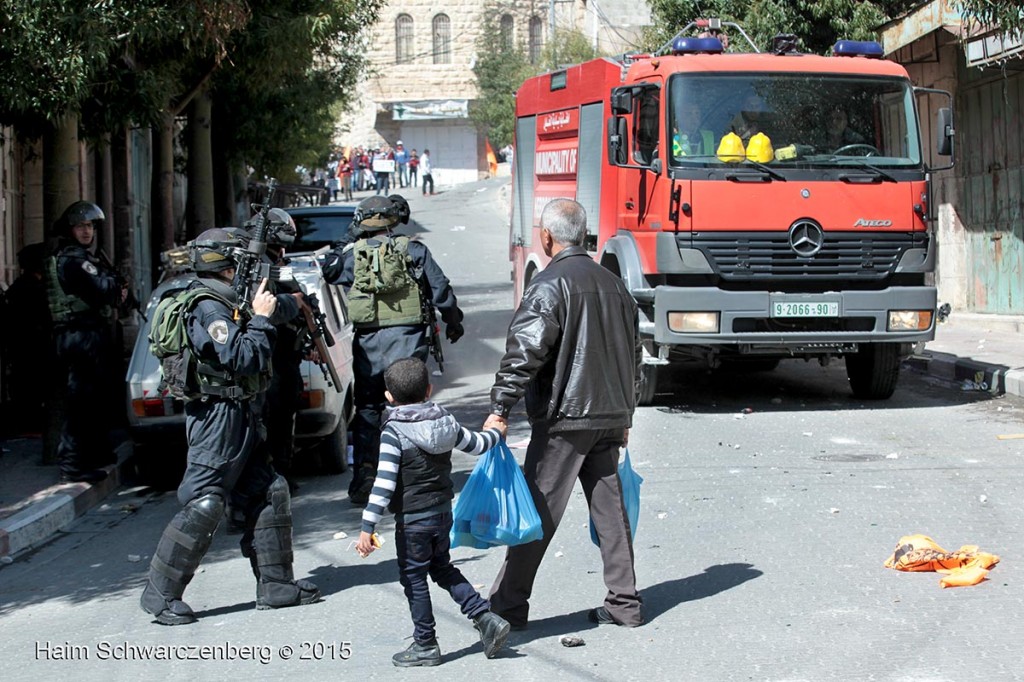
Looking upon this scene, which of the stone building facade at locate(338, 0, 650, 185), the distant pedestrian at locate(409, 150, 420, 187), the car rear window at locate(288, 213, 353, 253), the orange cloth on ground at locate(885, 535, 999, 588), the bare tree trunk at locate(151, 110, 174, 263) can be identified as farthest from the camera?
the stone building facade at locate(338, 0, 650, 185)

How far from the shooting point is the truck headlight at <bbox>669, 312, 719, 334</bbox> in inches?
409

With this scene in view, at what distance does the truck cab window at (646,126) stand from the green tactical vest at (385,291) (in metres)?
3.24

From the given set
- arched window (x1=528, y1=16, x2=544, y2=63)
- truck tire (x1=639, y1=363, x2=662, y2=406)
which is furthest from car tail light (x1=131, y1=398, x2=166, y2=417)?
arched window (x1=528, y1=16, x2=544, y2=63)

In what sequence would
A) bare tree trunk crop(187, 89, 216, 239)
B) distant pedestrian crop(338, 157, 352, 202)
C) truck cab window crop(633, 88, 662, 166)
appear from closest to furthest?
truck cab window crop(633, 88, 662, 166) < bare tree trunk crop(187, 89, 216, 239) < distant pedestrian crop(338, 157, 352, 202)

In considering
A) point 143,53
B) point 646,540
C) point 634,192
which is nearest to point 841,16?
point 634,192

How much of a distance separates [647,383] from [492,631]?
6.40 metres

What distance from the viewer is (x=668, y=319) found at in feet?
34.1

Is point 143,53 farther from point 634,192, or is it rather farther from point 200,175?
point 200,175

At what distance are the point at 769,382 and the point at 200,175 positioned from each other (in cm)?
807

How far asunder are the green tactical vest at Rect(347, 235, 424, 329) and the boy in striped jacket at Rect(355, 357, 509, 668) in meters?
3.06

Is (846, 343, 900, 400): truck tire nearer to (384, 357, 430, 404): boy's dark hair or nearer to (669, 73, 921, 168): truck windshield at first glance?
(669, 73, 921, 168): truck windshield

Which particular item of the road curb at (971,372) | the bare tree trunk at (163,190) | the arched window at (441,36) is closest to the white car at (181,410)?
the road curb at (971,372)

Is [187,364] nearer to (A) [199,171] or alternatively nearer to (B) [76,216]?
(B) [76,216]

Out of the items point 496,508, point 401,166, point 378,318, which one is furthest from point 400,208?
point 401,166
